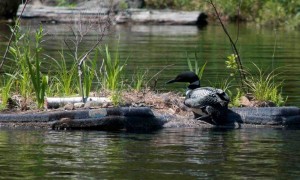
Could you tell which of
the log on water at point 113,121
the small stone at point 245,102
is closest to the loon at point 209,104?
the log on water at point 113,121

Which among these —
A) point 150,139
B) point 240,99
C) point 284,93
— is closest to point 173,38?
point 284,93

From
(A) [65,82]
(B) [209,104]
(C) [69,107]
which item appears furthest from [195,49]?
(B) [209,104]

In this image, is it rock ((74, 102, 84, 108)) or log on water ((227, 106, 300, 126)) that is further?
rock ((74, 102, 84, 108))

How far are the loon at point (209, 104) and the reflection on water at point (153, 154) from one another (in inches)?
13.0

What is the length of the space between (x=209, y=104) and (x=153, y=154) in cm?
236

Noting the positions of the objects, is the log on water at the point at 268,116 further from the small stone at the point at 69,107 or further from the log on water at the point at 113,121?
the small stone at the point at 69,107

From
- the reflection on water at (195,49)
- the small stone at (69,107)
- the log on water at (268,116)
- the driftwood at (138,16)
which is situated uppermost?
the small stone at (69,107)

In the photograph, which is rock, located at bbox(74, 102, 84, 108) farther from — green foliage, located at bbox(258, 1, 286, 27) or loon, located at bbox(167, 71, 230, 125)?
green foliage, located at bbox(258, 1, 286, 27)

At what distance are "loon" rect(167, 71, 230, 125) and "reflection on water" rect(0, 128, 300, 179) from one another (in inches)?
13.0

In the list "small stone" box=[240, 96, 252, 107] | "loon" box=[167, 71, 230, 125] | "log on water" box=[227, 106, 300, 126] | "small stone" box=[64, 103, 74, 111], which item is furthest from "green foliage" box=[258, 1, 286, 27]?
"small stone" box=[64, 103, 74, 111]

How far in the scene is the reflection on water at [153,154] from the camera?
31.8 feet

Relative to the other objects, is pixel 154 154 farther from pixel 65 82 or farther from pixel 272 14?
pixel 272 14

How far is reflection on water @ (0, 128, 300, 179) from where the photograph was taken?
9.70m

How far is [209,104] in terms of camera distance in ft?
42.9
